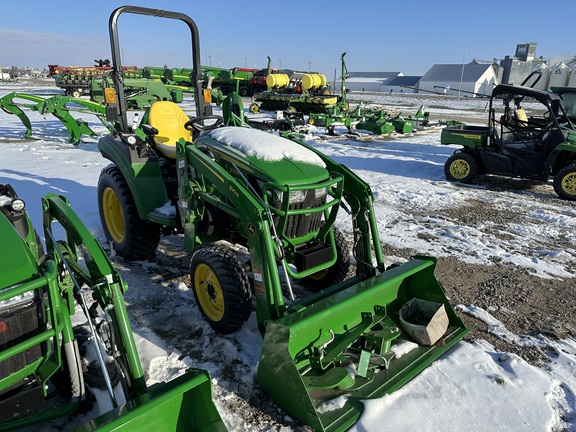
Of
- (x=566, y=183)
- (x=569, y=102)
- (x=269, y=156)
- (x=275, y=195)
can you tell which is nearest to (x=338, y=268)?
(x=275, y=195)

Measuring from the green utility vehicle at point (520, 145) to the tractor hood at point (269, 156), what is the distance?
237 inches

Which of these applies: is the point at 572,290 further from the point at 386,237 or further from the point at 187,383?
the point at 187,383

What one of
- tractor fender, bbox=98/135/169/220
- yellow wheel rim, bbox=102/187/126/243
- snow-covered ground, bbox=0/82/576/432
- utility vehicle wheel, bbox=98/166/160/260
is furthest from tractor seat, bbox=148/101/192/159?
snow-covered ground, bbox=0/82/576/432

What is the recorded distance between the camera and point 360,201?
11.8 ft

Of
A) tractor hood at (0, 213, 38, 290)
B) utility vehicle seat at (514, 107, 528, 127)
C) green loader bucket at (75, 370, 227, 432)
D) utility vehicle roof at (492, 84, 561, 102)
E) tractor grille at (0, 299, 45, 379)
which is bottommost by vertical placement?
green loader bucket at (75, 370, 227, 432)

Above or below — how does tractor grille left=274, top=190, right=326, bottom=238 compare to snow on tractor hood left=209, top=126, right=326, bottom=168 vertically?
below

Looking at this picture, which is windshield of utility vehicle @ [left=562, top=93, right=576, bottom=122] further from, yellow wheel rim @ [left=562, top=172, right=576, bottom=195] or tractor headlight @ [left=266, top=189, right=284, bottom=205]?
tractor headlight @ [left=266, top=189, right=284, bottom=205]

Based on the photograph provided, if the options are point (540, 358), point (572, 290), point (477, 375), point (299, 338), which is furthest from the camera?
point (572, 290)

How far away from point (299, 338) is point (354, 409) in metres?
0.52

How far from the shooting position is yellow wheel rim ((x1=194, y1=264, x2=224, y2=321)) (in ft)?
10.9

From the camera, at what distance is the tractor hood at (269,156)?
3.17 meters

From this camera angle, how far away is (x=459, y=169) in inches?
352

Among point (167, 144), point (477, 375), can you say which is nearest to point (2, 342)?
point (477, 375)

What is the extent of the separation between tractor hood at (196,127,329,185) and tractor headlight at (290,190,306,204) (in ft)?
0.30
